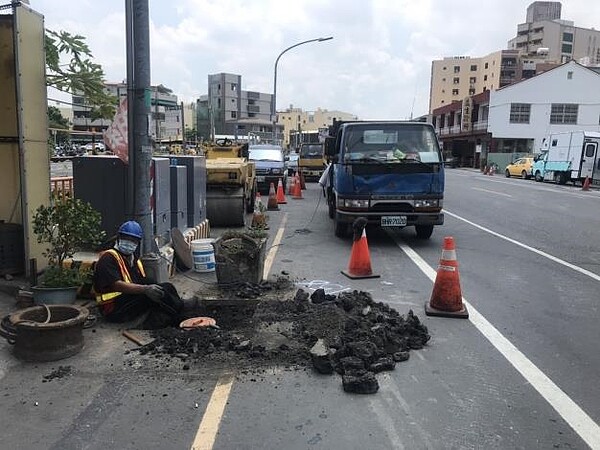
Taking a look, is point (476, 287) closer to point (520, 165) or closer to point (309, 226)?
point (309, 226)

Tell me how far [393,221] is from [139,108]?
5507 mm

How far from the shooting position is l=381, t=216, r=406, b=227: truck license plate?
33.9ft

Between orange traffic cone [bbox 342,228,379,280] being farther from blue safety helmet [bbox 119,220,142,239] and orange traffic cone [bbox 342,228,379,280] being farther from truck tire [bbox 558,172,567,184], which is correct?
truck tire [bbox 558,172,567,184]

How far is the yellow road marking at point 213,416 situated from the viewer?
343 centimetres

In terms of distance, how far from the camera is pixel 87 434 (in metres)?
3.52

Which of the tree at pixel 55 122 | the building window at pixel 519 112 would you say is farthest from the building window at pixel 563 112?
the tree at pixel 55 122

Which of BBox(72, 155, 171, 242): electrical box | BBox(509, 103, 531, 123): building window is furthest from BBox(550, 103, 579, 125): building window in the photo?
BBox(72, 155, 171, 242): electrical box

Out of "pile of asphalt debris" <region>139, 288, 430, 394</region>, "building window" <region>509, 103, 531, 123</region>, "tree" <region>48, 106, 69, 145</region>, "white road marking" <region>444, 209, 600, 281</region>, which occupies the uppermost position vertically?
"building window" <region>509, 103, 531, 123</region>

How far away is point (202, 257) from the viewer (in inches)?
312

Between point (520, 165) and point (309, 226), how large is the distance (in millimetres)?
34319

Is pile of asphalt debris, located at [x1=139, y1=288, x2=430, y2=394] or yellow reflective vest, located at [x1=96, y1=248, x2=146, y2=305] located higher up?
yellow reflective vest, located at [x1=96, y1=248, x2=146, y2=305]

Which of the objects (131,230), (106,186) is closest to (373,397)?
(131,230)

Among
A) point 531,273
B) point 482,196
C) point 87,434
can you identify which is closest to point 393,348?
point 87,434

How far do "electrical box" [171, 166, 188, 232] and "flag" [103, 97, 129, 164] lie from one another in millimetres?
2069
